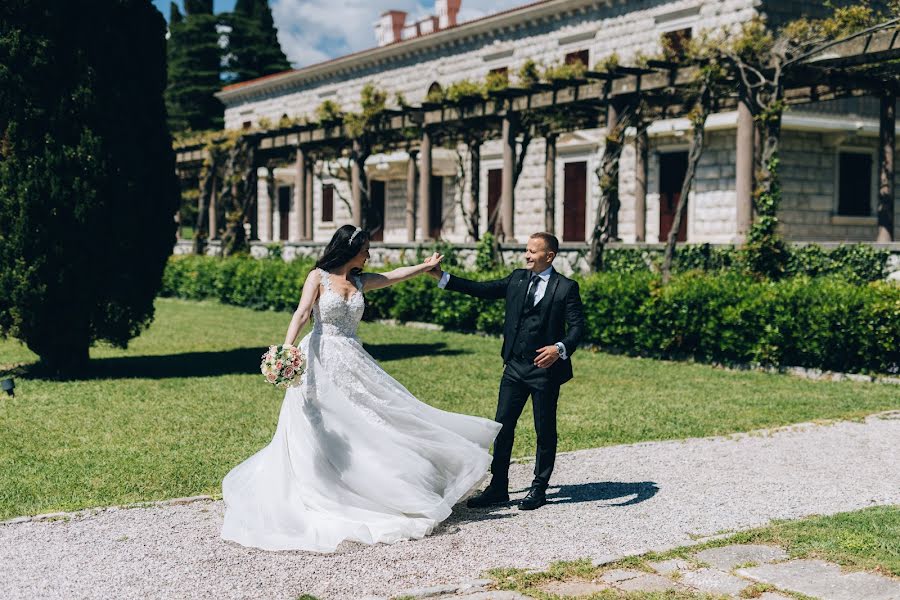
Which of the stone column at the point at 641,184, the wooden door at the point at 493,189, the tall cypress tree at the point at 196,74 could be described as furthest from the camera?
the tall cypress tree at the point at 196,74

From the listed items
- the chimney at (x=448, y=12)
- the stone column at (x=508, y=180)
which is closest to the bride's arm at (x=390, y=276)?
the stone column at (x=508, y=180)

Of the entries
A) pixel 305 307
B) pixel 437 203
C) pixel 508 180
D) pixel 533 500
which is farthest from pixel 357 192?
pixel 533 500

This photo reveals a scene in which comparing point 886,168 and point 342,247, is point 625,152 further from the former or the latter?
point 342,247

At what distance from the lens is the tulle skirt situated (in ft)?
20.3

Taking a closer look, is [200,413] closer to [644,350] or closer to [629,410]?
[629,410]

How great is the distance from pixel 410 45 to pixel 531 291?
29410mm

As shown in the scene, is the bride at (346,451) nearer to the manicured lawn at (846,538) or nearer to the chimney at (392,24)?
the manicured lawn at (846,538)

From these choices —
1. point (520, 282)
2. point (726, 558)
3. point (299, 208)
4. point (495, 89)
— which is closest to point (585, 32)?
point (495, 89)

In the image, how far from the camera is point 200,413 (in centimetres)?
1077

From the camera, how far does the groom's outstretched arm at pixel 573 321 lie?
6.85m

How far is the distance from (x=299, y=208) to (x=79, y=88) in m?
17.3

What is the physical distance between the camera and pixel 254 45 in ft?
207

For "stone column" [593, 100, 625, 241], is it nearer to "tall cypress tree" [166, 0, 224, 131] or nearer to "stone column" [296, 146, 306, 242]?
"stone column" [296, 146, 306, 242]

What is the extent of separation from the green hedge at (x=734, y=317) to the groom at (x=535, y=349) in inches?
288
